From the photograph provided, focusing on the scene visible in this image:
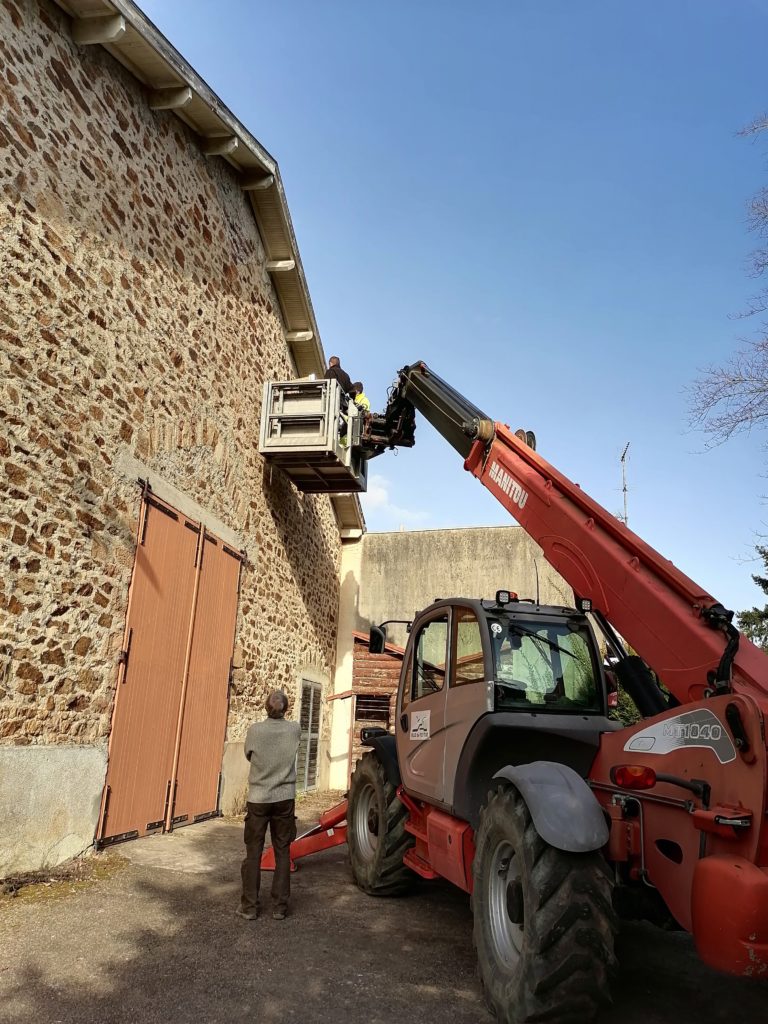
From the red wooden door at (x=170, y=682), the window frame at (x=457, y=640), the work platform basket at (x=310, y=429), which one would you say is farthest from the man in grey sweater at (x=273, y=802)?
the work platform basket at (x=310, y=429)

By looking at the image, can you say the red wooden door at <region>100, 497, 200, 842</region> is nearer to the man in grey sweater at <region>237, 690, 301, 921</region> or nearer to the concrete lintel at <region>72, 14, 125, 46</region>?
the man in grey sweater at <region>237, 690, 301, 921</region>

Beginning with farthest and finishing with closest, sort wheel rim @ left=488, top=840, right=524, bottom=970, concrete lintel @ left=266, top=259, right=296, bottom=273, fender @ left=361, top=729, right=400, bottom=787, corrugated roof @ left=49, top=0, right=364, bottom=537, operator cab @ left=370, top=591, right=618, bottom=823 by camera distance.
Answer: concrete lintel @ left=266, top=259, right=296, bottom=273 < corrugated roof @ left=49, top=0, right=364, bottom=537 < fender @ left=361, top=729, right=400, bottom=787 < operator cab @ left=370, top=591, right=618, bottom=823 < wheel rim @ left=488, top=840, right=524, bottom=970

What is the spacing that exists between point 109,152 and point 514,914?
24.3 ft

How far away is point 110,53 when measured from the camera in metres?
7.32

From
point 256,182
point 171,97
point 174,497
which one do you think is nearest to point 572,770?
point 174,497

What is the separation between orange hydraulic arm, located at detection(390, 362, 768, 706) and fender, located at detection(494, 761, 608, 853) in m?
0.77

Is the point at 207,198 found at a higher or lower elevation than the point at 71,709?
higher

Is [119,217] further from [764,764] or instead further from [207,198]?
[764,764]

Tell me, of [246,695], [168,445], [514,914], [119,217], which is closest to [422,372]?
[168,445]

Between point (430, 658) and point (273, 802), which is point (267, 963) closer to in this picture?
point (273, 802)

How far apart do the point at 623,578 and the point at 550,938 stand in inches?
78.8

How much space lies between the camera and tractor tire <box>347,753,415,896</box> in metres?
5.55

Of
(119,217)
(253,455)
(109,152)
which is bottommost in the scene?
(253,455)

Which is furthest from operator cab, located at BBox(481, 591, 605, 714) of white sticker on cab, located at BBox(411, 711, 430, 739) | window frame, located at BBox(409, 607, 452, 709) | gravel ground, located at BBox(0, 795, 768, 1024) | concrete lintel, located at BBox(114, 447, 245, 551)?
concrete lintel, located at BBox(114, 447, 245, 551)
